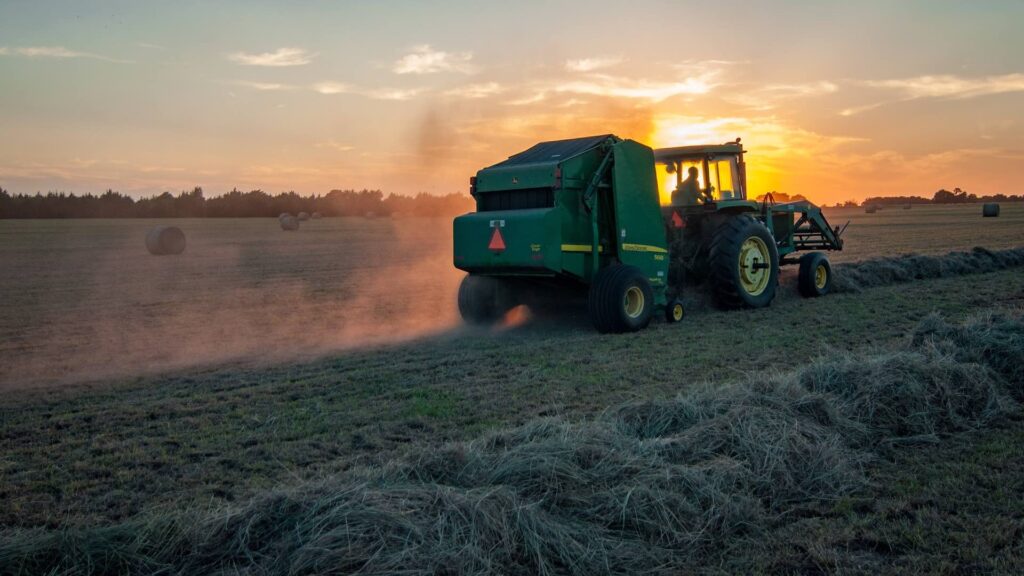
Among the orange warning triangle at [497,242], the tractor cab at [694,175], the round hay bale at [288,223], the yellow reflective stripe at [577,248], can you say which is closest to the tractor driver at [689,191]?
the tractor cab at [694,175]

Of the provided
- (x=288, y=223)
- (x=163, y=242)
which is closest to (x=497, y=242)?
(x=163, y=242)

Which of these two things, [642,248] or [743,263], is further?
[743,263]

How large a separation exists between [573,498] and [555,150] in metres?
7.44

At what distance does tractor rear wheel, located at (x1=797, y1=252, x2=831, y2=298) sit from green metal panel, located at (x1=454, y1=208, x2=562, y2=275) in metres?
5.86

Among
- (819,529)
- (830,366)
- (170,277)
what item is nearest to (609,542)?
(819,529)

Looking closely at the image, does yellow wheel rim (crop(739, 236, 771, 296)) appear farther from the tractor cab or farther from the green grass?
the green grass

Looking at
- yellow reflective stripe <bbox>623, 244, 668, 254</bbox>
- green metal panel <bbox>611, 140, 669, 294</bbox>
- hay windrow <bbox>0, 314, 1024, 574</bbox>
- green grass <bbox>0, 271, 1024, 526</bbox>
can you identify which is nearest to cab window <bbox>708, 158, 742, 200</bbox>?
green metal panel <bbox>611, 140, 669, 294</bbox>

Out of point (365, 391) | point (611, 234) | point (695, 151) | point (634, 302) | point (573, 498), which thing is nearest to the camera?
point (573, 498)

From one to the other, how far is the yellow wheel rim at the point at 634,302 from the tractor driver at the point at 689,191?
7.50 feet

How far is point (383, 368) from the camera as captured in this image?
8719 millimetres

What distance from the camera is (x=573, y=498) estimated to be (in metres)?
4.34

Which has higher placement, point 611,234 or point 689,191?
point 689,191

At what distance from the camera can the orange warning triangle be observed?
34.4 ft

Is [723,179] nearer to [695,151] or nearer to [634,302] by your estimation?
[695,151]
